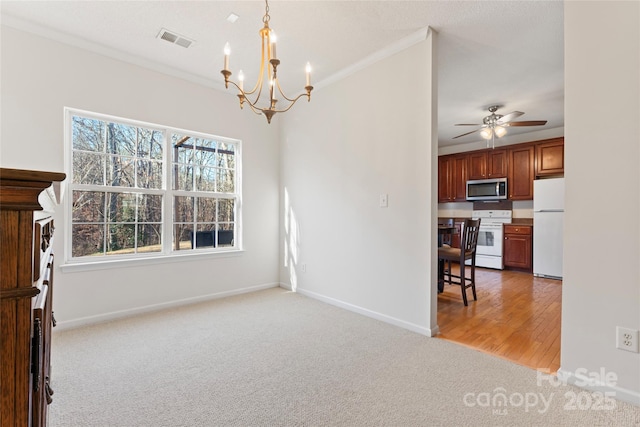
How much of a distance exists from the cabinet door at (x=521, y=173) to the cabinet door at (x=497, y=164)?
0.11 meters

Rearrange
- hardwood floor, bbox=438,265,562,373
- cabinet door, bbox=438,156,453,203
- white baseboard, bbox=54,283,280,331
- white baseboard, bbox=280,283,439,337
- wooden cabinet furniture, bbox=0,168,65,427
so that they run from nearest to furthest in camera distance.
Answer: wooden cabinet furniture, bbox=0,168,65,427
hardwood floor, bbox=438,265,562,373
white baseboard, bbox=280,283,439,337
white baseboard, bbox=54,283,280,331
cabinet door, bbox=438,156,453,203

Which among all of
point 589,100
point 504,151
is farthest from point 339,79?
point 504,151

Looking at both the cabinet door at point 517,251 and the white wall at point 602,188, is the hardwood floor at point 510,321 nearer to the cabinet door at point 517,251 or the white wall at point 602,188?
the white wall at point 602,188

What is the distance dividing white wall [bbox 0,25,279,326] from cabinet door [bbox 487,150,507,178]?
4324 mm

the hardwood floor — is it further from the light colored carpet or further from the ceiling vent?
the ceiling vent

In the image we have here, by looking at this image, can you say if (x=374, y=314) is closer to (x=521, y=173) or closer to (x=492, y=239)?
(x=492, y=239)

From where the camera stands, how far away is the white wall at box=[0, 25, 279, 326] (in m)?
2.58

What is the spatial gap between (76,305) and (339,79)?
141 inches

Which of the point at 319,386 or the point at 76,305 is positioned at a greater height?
the point at 76,305

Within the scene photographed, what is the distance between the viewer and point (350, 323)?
9.69ft

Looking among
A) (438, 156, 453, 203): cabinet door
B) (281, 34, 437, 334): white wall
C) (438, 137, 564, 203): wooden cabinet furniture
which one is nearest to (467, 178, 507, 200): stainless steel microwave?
(438, 137, 564, 203): wooden cabinet furniture

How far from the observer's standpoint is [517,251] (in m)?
5.45

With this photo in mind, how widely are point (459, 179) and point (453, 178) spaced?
142 millimetres

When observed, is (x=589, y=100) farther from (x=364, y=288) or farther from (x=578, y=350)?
(x=364, y=288)
